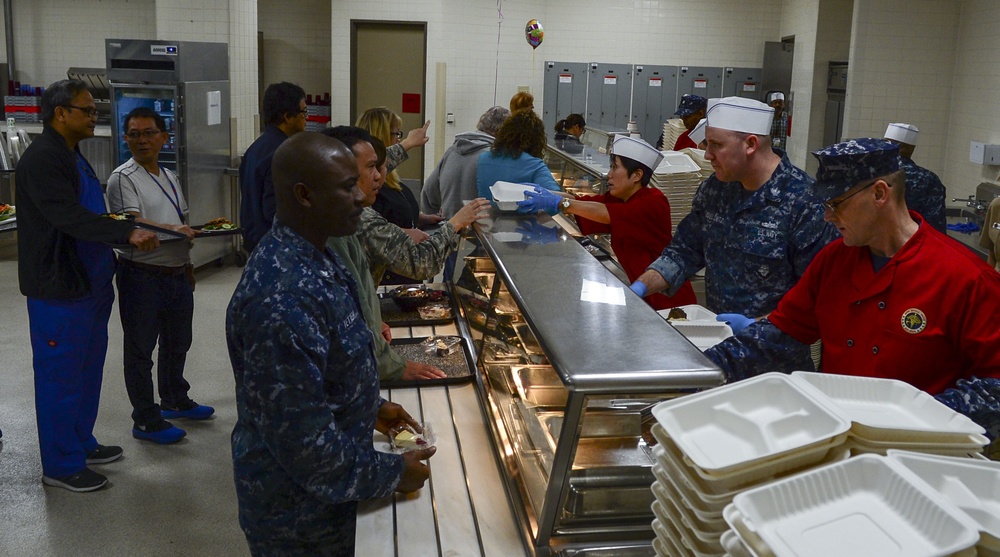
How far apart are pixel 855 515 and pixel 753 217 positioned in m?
1.94

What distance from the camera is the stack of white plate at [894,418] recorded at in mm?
1377

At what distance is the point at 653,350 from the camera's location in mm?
1896

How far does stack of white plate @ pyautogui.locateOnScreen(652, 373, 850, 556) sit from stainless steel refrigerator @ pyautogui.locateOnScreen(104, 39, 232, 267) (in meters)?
6.40

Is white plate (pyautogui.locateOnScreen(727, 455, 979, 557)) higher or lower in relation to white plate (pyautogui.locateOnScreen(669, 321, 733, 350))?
higher

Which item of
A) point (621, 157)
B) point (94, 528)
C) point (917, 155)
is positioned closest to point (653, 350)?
point (621, 157)

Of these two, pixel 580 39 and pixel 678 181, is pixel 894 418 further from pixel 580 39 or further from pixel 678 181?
pixel 580 39

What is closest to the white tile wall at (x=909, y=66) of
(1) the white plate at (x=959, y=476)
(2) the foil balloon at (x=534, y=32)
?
(2) the foil balloon at (x=534, y=32)

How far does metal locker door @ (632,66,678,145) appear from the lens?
11.2 meters

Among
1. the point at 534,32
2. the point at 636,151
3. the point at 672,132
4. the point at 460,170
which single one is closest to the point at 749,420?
the point at 636,151

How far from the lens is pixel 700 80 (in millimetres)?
11156

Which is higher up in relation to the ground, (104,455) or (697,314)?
(697,314)

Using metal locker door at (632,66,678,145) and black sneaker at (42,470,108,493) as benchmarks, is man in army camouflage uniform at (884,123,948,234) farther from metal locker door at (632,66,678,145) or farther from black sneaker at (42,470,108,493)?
metal locker door at (632,66,678,145)

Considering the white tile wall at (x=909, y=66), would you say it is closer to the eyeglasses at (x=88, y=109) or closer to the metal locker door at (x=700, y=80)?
the metal locker door at (x=700, y=80)

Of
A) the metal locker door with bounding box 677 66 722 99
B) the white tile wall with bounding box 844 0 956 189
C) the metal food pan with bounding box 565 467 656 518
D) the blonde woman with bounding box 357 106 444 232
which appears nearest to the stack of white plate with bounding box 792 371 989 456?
the metal food pan with bounding box 565 467 656 518
